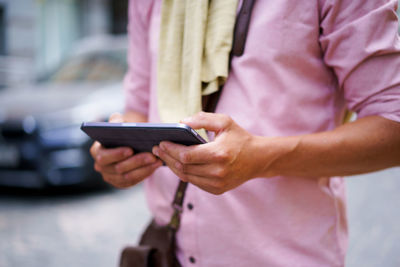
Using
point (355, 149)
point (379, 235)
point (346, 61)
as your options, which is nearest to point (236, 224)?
A: point (355, 149)

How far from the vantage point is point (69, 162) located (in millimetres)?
3582

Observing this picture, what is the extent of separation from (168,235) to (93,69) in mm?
3761

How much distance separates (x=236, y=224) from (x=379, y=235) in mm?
2398

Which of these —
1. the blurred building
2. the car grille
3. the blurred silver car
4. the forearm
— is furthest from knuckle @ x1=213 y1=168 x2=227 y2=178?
the blurred building

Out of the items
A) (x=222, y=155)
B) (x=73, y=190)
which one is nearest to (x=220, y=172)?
(x=222, y=155)

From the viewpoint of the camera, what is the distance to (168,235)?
42.5 inches

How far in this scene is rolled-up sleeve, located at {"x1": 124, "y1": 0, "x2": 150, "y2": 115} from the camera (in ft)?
4.12

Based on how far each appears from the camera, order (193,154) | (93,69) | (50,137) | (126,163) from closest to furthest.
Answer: (193,154) → (126,163) → (50,137) → (93,69)

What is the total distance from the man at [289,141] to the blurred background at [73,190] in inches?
73.6

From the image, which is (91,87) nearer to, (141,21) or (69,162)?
(69,162)

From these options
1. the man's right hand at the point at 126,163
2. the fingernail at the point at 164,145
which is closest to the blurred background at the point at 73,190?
the man's right hand at the point at 126,163

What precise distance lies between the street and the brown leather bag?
1.85 meters

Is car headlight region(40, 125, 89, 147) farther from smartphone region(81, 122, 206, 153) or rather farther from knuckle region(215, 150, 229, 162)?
knuckle region(215, 150, 229, 162)

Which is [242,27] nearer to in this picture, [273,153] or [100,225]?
[273,153]
